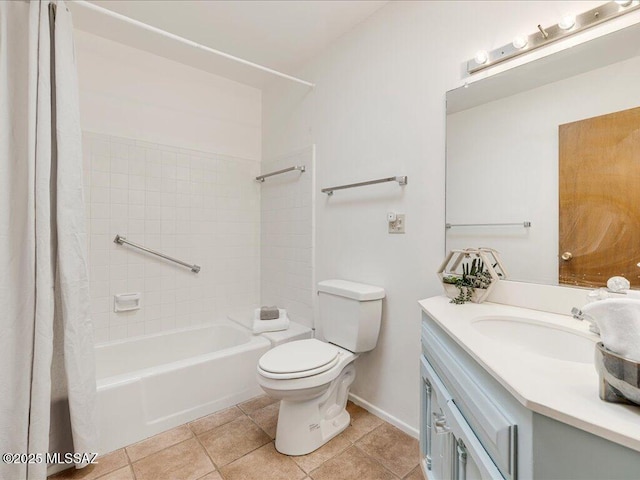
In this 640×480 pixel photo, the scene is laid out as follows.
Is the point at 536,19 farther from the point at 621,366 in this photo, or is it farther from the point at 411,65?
the point at 621,366

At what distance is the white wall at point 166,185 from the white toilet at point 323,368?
1145 mm

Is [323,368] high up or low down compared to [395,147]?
down

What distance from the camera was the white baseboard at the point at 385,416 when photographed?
1672 mm

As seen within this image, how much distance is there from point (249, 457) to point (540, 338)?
4.59 ft

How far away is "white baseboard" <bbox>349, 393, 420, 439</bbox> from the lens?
1672mm

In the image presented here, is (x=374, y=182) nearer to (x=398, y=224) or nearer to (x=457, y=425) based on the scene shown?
(x=398, y=224)

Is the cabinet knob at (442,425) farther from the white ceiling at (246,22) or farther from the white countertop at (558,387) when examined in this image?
the white ceiling at (246,22)

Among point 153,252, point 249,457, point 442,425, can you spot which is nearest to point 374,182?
point 442,425

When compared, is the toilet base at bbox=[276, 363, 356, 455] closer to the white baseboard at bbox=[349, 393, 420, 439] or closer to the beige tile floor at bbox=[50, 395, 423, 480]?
the beige tile floor at bbox=[50, 395, 423, 480]

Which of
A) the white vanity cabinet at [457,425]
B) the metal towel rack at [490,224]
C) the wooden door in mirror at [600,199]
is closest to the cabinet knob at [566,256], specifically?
the wooden door in mirror at [600,199]

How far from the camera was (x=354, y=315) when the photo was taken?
176 centimetres

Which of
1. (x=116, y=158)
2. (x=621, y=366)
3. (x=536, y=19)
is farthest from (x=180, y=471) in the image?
(x=536, y=19)

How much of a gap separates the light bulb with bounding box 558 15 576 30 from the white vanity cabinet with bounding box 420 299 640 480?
1136mm

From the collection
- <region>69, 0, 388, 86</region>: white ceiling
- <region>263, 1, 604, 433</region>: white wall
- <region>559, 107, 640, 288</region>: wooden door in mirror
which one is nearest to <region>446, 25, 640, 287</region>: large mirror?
<region>559, 107, 640, 288</region>: wooden door in mirror
